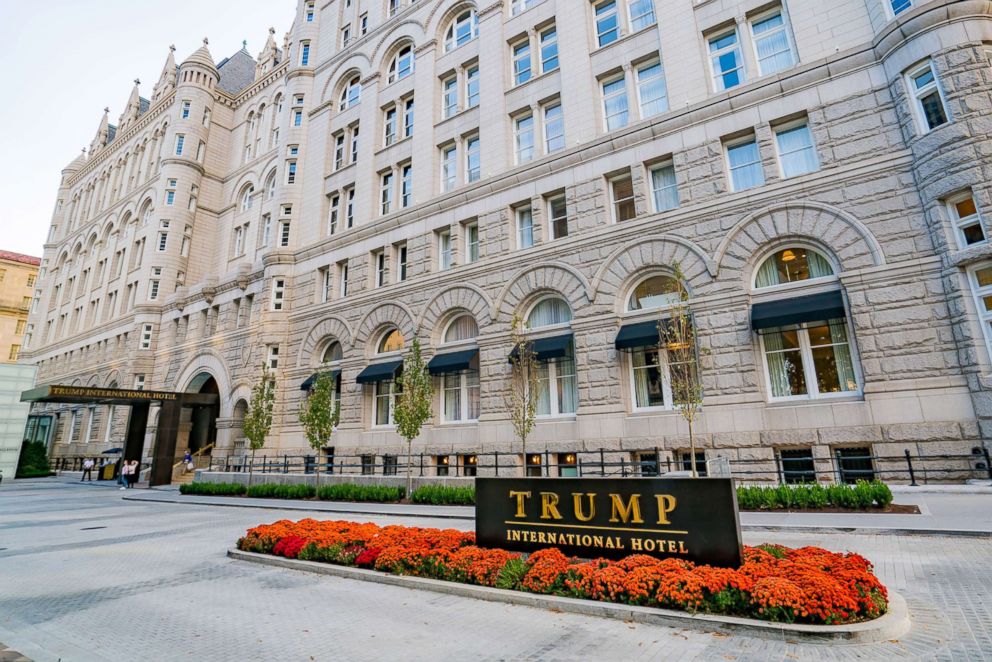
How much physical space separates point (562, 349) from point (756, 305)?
6894 millimetres

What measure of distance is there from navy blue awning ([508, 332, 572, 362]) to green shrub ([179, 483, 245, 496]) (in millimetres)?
14132

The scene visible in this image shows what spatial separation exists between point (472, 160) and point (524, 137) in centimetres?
311

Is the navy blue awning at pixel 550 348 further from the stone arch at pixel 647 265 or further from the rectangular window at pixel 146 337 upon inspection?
the rectangular window at pixel 146 337

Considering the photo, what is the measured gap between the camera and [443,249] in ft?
84.6

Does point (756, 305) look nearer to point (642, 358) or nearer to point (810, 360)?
point (810, 360)

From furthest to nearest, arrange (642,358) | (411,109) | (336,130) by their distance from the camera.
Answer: (336,130), (411,109), (642,358)

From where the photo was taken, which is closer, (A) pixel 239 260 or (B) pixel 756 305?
(B) pixel 756 305

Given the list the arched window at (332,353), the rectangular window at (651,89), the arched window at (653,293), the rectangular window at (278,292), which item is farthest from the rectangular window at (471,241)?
the rectangular window at (278,292)

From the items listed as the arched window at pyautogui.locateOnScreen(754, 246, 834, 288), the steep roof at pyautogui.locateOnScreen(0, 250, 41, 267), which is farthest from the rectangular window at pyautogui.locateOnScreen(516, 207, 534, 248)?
the steep roof at pyautogui.locateOnScreen(0, 250, 41, 267)

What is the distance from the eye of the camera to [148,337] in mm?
43250

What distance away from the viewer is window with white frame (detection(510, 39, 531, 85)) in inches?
977

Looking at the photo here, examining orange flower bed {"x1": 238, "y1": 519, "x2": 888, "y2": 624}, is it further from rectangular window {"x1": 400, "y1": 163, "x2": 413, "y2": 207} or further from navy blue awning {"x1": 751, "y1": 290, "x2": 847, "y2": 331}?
rectangular window {"x1": 400, "y1": 163, "x2": 413, "y2": 207}

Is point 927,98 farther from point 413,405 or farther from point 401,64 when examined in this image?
point 401,64

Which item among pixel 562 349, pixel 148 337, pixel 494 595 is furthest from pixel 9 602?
pixel 148 337
